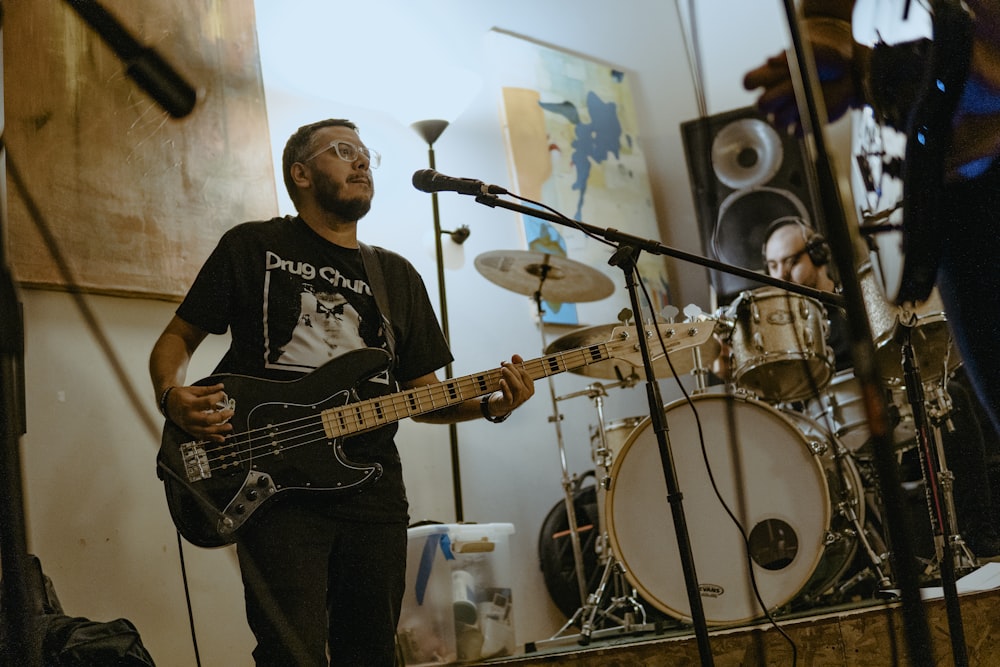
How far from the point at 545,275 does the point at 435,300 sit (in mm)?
556

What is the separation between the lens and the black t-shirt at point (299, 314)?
1.90 metres

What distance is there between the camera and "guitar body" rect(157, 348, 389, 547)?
1.75 meters

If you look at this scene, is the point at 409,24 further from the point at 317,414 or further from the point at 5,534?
the point at 5,534

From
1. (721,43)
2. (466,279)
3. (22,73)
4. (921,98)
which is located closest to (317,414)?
(921,98)

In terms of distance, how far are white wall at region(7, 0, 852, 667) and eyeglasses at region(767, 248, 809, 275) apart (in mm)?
572

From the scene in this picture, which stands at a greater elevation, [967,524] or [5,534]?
[5,534]

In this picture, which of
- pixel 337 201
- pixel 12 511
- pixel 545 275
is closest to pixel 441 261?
pixel 545 275

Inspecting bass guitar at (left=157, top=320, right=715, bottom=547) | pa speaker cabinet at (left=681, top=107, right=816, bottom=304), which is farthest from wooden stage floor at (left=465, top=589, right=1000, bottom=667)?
pa speaker cabinet at (left=681, top=107, right=816, bottom=304)

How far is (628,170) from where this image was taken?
450 centimetres

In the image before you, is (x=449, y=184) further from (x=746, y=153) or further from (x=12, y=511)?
(x=746, y=153)

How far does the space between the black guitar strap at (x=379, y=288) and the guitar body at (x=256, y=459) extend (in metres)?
0.20

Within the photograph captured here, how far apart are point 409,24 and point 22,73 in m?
1.70

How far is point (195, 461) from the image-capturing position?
5.83 ft

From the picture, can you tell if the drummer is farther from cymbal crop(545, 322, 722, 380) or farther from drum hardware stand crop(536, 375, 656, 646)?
drum hardware stand crop(536, 375, 656, 646)
